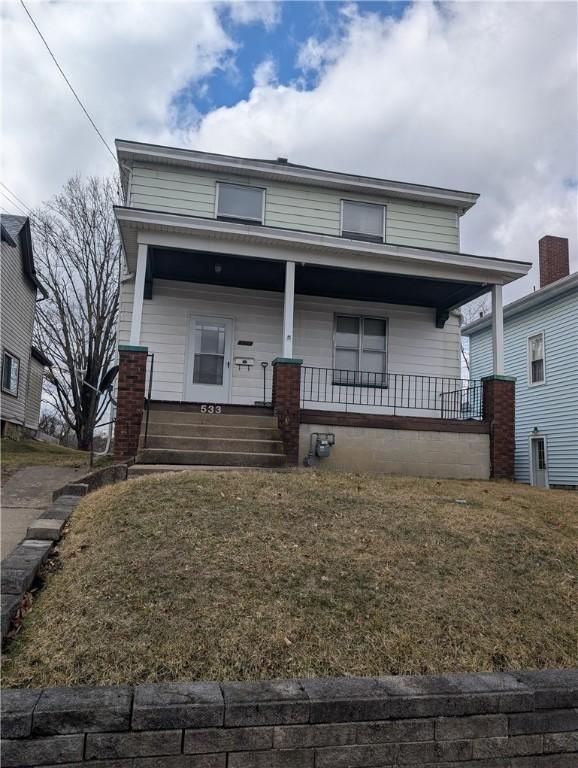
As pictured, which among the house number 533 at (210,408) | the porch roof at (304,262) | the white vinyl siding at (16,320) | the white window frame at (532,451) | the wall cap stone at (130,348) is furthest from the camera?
the white vinyl siding at (16,320)

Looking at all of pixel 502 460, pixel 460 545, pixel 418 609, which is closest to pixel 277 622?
pixel 418 609

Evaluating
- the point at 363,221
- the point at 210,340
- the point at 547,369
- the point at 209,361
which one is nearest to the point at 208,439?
the point at 209,361

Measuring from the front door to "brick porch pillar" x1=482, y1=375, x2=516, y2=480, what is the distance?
6.68m

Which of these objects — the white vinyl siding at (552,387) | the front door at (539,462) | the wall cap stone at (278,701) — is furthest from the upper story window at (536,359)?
the wall cap stone at (278,701)

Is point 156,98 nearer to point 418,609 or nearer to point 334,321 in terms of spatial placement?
point 334,321

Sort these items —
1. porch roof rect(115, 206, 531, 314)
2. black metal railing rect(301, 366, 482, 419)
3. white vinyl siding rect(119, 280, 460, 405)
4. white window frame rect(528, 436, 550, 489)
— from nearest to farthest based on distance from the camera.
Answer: porch roof rect(115, 206, 531, 314)
white vinyl siding rect(119, 280, 460, 405)
black metal railing rect(301, 366, 482, 419)
white window frame rect(528, 436, 550, 489)

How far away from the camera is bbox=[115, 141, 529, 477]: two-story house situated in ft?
29.0

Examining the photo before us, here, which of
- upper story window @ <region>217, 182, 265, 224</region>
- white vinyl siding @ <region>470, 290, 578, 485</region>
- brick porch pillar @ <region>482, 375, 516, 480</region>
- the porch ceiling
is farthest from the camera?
white vinyl siding @ <region>470, 290, 578, 485</region>

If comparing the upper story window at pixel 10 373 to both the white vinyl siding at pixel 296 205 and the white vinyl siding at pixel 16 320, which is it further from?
the white vinyl siding at pixel 296 205

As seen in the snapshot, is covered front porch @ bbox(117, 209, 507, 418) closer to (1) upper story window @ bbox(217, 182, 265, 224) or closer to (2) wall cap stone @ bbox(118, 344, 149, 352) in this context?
(2) wall cap stone @ bbox(118, 344, 149, 352)

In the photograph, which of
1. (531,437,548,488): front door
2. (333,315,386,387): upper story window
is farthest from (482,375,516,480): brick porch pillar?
(531,437,548,488): front door

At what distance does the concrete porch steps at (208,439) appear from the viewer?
760 cm

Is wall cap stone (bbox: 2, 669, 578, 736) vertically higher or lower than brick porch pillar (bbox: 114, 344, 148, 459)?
lower

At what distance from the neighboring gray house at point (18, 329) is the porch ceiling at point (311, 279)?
699 cm
